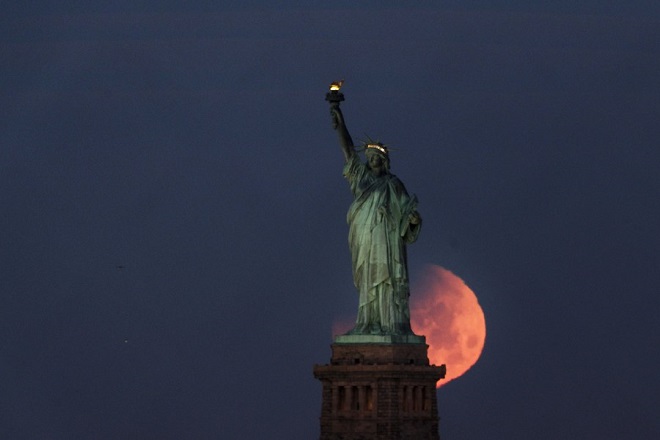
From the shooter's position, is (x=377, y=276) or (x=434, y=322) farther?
(x=434, y=322)

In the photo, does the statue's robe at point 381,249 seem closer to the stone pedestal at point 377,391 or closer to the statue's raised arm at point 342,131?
the statue's raised arm at point 342,131

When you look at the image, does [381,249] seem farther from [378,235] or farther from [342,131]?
[342,131]

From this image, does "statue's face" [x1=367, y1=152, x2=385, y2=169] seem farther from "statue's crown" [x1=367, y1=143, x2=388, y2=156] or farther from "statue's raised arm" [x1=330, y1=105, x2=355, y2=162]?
"statue's raised arm" [x1=330, y1=105, x2=355, y2=162]

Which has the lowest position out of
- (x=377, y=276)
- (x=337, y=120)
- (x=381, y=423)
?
(x=381, y=423)

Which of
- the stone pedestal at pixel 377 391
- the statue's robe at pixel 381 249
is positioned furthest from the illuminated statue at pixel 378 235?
the stone pedestal at pixel 377 391

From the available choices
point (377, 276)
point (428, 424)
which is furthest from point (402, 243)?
point (428, 424)

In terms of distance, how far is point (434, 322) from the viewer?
205ft

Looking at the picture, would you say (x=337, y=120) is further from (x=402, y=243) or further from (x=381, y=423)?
(x=381, y=423)

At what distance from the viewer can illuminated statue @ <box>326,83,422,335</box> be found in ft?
190

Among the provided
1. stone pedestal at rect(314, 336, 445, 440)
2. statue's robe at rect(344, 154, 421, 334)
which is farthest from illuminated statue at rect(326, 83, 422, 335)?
stone pedestal at rect(314, 336, 445, 440)

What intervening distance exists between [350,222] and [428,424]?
597cm

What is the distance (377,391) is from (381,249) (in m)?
3.96

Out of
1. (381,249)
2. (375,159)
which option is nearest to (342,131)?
(375,159)

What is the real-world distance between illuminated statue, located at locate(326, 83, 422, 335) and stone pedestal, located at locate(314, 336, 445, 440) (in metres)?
0.67
